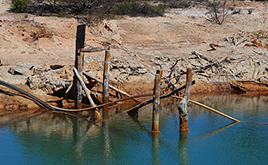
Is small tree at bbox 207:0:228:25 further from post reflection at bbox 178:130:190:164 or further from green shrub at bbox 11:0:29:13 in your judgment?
post reflection at bbox 178:130:190:164

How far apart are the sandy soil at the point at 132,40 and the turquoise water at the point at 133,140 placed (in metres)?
2.45

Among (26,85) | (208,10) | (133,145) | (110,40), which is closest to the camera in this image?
(133,145)

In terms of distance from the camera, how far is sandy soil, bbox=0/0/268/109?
13.9 m

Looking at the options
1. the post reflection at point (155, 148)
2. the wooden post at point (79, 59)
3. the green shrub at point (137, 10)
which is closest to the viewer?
the post reflection at point (155, 148)

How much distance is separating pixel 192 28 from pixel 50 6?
25.8 feet

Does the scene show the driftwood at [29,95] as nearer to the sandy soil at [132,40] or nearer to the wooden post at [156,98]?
the sandy soil at [132,40]

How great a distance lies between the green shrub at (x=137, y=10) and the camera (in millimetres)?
20547

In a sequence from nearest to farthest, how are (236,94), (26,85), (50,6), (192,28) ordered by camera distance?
(26,85)
(236,94)
(192,28)
(50,6)

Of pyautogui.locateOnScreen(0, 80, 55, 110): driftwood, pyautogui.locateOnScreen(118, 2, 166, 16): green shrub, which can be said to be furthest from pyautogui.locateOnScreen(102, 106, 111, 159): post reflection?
pyautogui.locateOnScreen(118, 2, 166, 16): green shrub

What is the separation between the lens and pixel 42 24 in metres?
17.0

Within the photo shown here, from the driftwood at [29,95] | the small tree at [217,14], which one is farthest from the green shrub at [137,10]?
the driftwood at [29,95]

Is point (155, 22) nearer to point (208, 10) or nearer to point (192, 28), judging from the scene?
point (192, 28)

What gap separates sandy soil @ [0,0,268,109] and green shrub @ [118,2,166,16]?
664 mm

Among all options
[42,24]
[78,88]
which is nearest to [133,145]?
[78,88]
